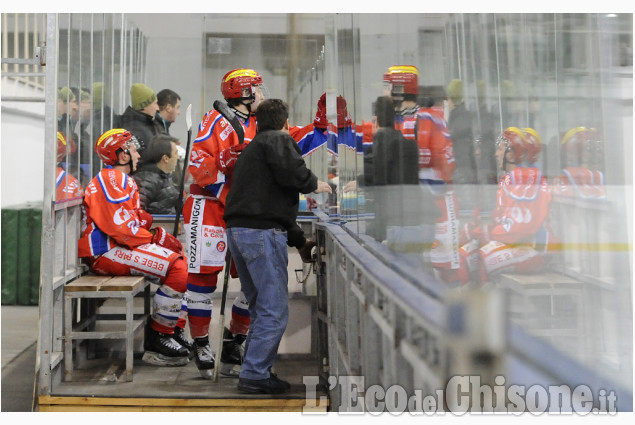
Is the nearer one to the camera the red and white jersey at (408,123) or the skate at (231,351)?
the red and white jersey at (408,123)

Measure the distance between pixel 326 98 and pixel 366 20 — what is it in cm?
147

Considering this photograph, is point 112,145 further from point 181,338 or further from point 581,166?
point 581,166

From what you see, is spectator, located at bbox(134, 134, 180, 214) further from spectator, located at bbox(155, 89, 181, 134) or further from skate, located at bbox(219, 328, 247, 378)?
skate, located at bbox(219, 328, 247, 378)

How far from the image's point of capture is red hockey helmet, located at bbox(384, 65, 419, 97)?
7.54 ft

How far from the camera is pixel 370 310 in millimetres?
2527

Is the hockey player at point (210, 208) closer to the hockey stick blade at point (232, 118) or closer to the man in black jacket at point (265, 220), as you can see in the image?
the hockey stick blade at point (232, 118)

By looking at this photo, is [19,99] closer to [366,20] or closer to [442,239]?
[366,20]

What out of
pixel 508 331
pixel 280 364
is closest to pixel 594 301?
pixel 508 331

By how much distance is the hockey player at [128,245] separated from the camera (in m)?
4.84

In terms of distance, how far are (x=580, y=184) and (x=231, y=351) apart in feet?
11.3

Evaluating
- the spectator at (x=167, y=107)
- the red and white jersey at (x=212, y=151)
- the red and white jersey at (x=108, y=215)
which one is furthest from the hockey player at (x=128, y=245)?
the spectator at (x=167, y=107)

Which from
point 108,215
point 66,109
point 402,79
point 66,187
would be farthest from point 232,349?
point 402,79

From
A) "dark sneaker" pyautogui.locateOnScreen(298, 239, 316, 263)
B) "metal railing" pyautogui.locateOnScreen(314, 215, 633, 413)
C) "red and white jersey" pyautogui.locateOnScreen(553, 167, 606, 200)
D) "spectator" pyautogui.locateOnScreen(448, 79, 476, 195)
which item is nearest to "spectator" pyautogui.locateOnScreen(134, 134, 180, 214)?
"dark sneaker" pyautogui.locateOnScreen(298, 239, 316, 263)

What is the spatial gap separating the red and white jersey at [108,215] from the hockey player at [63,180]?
9 centimetres
